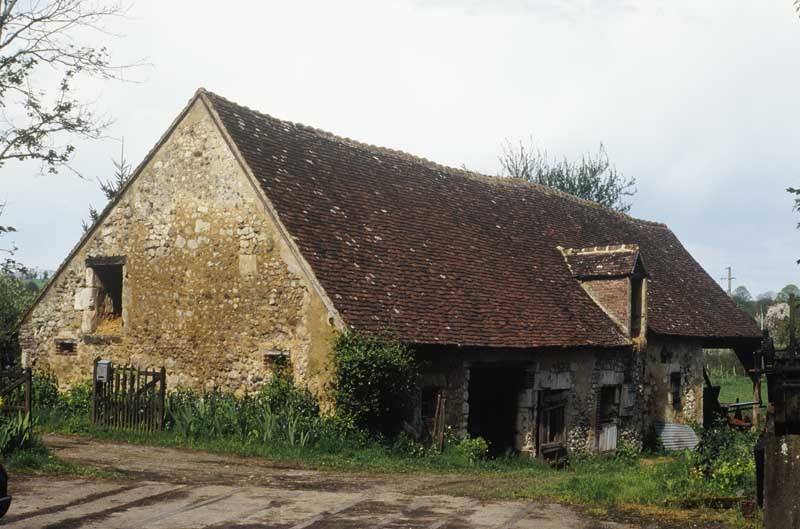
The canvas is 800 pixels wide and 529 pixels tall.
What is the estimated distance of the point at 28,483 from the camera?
1066 cm

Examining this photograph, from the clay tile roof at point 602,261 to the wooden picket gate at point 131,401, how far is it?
36.5 feet

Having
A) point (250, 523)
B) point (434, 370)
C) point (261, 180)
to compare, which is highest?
point (261, 180)

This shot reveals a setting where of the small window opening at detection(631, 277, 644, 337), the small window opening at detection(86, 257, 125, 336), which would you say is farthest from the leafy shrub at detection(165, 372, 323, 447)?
the small window opening at detection(631, 277, 644, 337)

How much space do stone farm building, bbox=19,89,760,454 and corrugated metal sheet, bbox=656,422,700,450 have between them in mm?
415

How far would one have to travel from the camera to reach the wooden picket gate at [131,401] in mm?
15891

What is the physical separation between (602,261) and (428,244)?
222 inches

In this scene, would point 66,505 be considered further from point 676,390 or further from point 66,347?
point 676,390

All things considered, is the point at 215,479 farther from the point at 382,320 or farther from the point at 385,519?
the point at 382,320

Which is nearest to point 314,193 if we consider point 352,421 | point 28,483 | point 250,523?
point 352,421

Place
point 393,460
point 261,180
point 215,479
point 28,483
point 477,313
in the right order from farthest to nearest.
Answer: point 477,313 → point 261,180 → point 393,460 → point 215,479 → point 28,483

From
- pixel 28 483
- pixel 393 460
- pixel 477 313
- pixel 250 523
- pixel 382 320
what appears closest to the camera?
pixel 250 523

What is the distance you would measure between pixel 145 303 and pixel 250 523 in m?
9.95

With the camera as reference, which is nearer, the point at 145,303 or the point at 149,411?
the point at 149,411

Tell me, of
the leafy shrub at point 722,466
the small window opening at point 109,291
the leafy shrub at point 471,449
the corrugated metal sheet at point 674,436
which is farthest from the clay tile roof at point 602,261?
the small window opening at point 109,291
